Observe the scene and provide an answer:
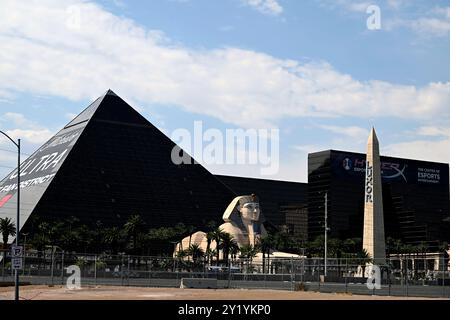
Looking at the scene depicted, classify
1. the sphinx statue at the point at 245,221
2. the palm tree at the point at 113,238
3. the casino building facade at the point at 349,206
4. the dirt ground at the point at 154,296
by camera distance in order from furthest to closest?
the casino building facade at the point at 349,206 → the sphinx statue at the point at 245,221 → the palm tree at the point at 113,238 → the dirt ground at the point at 154,296

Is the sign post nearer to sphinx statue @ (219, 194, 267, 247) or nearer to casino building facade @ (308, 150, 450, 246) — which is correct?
sphinx statue @ (219, 194, 267, 247)

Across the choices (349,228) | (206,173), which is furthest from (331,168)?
(206,173)

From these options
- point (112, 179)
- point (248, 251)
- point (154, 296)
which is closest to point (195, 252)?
point (248, 251)

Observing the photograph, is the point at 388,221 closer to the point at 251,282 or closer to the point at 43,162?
the point at 43,162

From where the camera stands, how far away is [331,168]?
632ft

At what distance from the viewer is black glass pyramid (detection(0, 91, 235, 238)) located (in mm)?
137750

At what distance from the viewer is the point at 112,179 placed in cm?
14750

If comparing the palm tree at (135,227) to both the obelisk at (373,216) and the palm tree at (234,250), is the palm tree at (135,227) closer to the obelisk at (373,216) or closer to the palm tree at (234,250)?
the palm tree at (234,250)

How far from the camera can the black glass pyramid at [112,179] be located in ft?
452

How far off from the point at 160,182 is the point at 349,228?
66.2 metres

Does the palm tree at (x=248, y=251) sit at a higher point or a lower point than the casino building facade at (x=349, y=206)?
lower

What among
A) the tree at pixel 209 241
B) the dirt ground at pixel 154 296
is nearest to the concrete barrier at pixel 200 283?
the dirt ground at pixel 154 296

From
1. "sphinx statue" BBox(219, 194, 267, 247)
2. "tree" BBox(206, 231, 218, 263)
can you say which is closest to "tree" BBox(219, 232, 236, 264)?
"tree" BBox(206, 231, 218, 263)
